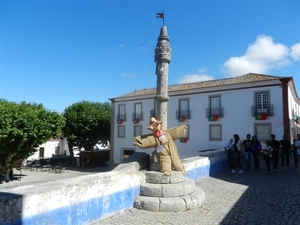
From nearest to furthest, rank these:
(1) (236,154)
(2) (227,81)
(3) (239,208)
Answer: (3) (239,208)
(1) (236,154)
(2) (227,81)

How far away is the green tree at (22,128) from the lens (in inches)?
623

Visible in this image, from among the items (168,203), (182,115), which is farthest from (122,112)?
(168,203)

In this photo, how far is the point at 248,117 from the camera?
827 inches

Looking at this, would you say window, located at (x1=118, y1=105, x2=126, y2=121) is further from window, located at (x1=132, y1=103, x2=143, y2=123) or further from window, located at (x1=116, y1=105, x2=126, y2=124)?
window, located at (x1=132, y1=103, x2=143, y2=123)

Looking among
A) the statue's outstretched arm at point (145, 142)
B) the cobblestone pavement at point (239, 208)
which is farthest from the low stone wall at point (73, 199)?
the statue's outstretched arm at point (145, 142)

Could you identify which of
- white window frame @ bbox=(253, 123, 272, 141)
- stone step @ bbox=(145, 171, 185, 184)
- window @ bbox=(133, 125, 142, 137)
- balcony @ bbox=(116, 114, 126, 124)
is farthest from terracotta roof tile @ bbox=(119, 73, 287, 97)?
stone step @ bbox=(145, 171, 185, 184)

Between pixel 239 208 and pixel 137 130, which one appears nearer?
pixel 239 208

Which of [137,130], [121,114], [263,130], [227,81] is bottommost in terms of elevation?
[263,130]

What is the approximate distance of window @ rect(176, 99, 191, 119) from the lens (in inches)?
969

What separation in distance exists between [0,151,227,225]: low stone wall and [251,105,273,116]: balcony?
17421mm

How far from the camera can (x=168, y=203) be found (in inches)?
189

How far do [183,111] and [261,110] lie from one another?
7.55m

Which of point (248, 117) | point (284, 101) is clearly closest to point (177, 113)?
point (248, 117)

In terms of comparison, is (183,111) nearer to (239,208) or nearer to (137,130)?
(137,130)
